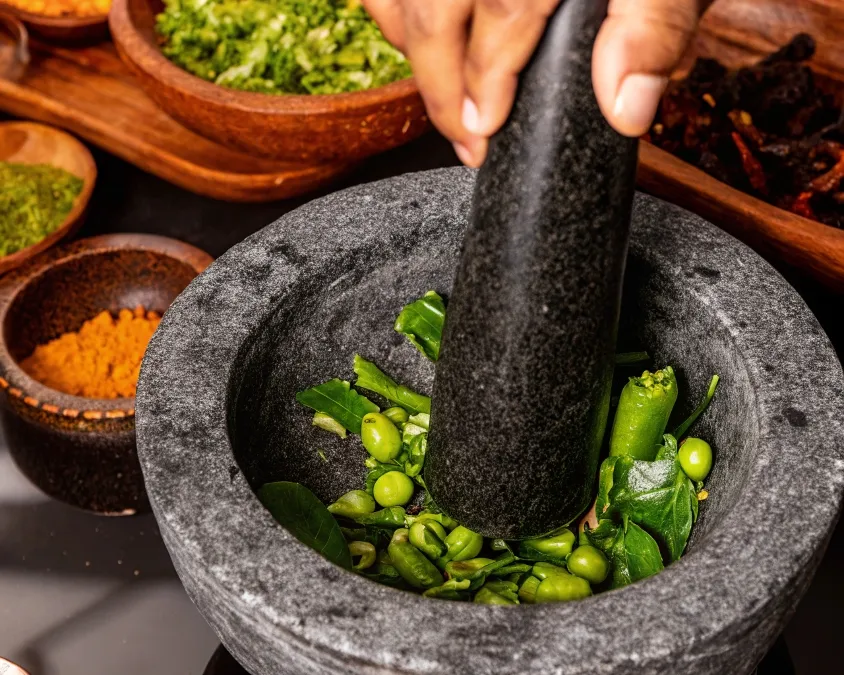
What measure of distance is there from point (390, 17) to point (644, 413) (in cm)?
55

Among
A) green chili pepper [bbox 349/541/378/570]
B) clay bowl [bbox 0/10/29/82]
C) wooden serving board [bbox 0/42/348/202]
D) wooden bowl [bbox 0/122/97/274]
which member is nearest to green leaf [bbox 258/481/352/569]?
green chili pepper [bbox 349/541/378/570]

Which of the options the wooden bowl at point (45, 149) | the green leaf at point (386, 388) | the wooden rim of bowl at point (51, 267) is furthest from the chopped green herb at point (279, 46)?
the green leaf at point (386, 388)

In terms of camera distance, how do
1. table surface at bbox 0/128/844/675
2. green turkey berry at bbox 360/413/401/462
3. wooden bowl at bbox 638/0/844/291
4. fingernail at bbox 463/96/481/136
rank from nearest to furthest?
1. fingernail at bbox 463/96/481/136
2. green turkey berry at bbox 360/413/401/462
3. table surface at bbox 0/128/844/675
4. wooden bowl at bbox 638/0/844/291

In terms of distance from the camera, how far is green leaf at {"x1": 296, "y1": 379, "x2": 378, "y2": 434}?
1.24 m

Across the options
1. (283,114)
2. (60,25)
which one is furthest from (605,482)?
(60,25)

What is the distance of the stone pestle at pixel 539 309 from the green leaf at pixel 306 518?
0.14 m

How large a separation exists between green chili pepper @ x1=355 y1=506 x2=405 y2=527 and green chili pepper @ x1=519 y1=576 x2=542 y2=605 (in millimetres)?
176

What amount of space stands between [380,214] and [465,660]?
66cm

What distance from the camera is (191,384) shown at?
108cm

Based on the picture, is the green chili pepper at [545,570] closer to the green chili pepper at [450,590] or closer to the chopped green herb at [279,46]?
the green chili pepper at [450,590]

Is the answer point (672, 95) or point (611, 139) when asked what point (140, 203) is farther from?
point (611, 139)

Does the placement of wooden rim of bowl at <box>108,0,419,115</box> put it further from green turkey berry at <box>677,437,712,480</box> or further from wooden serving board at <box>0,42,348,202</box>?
green turkey berry at <box>677,437,712,480</box>

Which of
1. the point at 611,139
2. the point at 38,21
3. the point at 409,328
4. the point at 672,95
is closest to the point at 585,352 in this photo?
the point at 611,139

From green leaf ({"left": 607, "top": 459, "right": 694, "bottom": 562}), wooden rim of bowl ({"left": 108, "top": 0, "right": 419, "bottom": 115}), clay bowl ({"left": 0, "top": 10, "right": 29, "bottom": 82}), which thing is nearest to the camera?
green leaf ({"left": 607, "top": 459, "right": 694, "bottom": 562})
